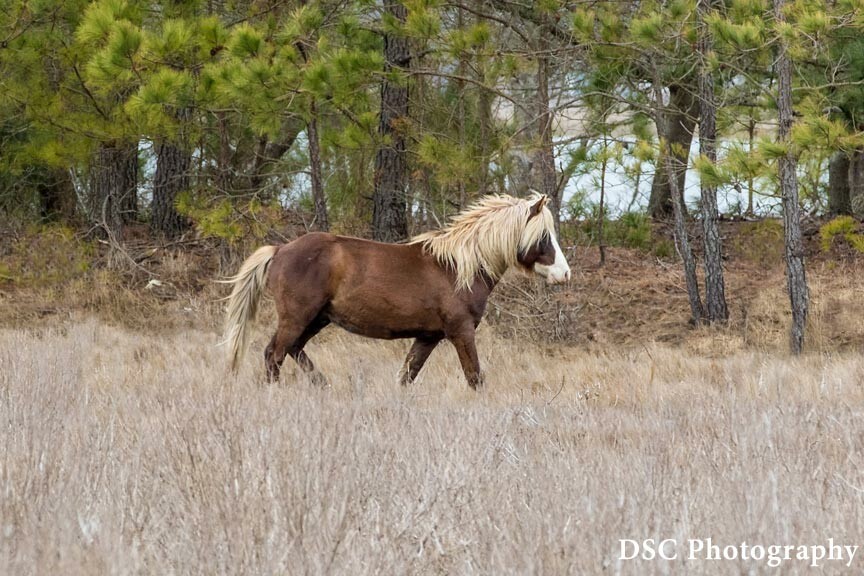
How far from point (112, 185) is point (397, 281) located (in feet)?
25.5

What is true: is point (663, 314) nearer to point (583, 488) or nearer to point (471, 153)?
point (471, 153)

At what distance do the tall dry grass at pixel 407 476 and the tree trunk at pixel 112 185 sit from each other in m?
6.78

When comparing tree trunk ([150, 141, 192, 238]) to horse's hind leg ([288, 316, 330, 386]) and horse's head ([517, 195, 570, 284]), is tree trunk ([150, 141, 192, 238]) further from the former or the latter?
horse's head ([517, 195, 570, 284])

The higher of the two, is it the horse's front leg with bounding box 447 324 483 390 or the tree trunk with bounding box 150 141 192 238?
the tree trunk with bounding box 150 141 192 238

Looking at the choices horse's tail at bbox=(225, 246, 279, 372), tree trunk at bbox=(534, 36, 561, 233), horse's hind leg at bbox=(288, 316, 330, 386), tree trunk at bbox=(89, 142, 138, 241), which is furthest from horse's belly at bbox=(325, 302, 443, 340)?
tree trunk at bbox=(89, 142, 138, 241)

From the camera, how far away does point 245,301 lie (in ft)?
25.4

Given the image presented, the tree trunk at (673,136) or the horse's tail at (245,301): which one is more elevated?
the tree trunk at (673,136)

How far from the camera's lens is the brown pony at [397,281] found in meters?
7.57

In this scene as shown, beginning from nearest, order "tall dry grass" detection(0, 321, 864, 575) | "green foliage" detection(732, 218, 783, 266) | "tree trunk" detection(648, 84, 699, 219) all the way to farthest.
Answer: "tall dry grass" detection(0, 321, 864, 575)
"green foliage" detection(732, 218, 783, 266)
"tree trunk" detection(648, 84, 699, 219)

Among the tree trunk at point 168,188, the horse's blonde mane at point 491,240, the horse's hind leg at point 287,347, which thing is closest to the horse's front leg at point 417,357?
the horse's blonde mane at point 491,240

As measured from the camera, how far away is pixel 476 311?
7738 mm

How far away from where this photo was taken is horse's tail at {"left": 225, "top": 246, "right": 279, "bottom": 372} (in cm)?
774

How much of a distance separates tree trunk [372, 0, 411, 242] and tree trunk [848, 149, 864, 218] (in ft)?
19.5

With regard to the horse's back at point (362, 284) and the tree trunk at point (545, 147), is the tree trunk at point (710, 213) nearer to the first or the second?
the tree trunk at point (545, 147)
